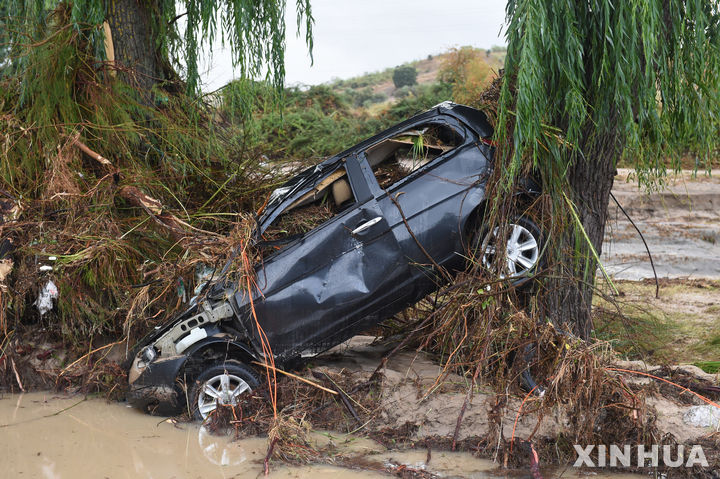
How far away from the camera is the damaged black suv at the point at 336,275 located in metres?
6.19

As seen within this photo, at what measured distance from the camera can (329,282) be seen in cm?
616

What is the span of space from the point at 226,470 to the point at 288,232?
92.3 inches

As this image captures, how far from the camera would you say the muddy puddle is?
5.28m

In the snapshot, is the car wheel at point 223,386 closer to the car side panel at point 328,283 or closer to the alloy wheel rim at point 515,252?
the car side panel at point 328,283

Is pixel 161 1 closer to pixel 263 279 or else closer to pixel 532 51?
pixel 263 279

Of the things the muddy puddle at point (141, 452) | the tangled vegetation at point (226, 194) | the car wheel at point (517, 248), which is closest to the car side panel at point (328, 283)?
the tangled vegetation at point (226, 194)

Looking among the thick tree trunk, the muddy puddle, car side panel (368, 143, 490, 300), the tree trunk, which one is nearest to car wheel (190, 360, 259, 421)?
the muddy puddle

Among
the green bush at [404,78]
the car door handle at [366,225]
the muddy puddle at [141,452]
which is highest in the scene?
the green bush at [404,78]

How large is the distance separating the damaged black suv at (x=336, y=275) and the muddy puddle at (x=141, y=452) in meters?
0.39

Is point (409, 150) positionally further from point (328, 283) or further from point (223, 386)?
point (223, 386)

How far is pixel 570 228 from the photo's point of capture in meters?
6.64

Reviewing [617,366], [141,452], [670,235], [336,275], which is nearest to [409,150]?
[336,275]

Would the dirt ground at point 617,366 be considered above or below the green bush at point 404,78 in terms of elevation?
below

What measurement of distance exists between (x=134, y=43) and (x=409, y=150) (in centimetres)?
440
